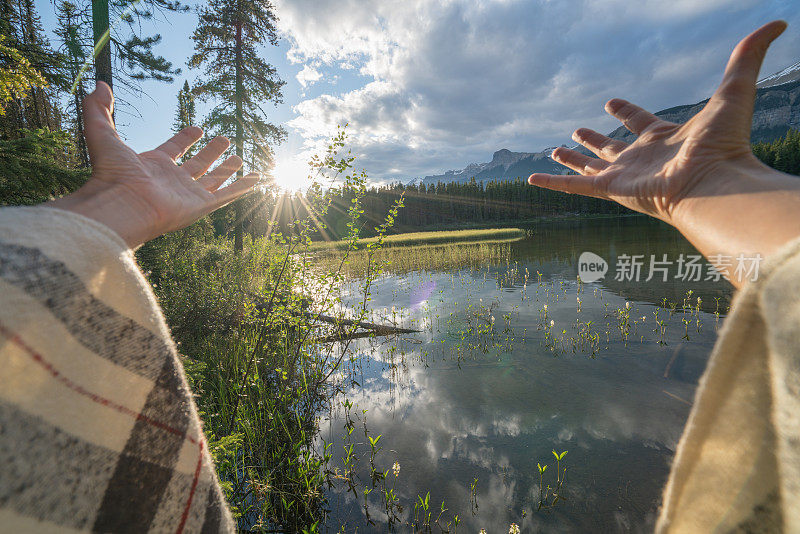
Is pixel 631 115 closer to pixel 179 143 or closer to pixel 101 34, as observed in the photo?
pixel 179 143

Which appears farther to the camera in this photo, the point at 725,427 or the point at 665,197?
the point at 665,197

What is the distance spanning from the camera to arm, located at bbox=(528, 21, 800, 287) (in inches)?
36.1

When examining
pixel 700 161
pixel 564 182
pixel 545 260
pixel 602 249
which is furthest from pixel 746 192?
pixel 602 249

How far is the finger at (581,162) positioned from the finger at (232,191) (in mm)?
2303

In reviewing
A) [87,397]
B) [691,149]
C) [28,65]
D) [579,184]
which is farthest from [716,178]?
[28,65]

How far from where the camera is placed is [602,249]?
21719 millimetres

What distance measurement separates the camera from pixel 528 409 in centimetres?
509

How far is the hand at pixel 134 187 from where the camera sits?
105 centimetres

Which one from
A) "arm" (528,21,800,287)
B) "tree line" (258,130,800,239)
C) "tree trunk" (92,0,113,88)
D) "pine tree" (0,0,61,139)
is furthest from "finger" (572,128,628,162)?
"tree line" (258,130,800,239)

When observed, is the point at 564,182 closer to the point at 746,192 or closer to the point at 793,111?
the point at 746,192

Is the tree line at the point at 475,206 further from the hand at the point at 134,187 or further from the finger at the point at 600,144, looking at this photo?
the hand at the point at 134,187

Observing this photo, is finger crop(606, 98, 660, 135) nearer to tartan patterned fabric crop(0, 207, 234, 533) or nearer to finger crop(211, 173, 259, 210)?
finger crop(211, 173, 259, 210)

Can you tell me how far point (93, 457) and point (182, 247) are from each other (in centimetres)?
1471

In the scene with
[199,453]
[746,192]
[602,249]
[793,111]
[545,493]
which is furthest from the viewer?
[793,111]
